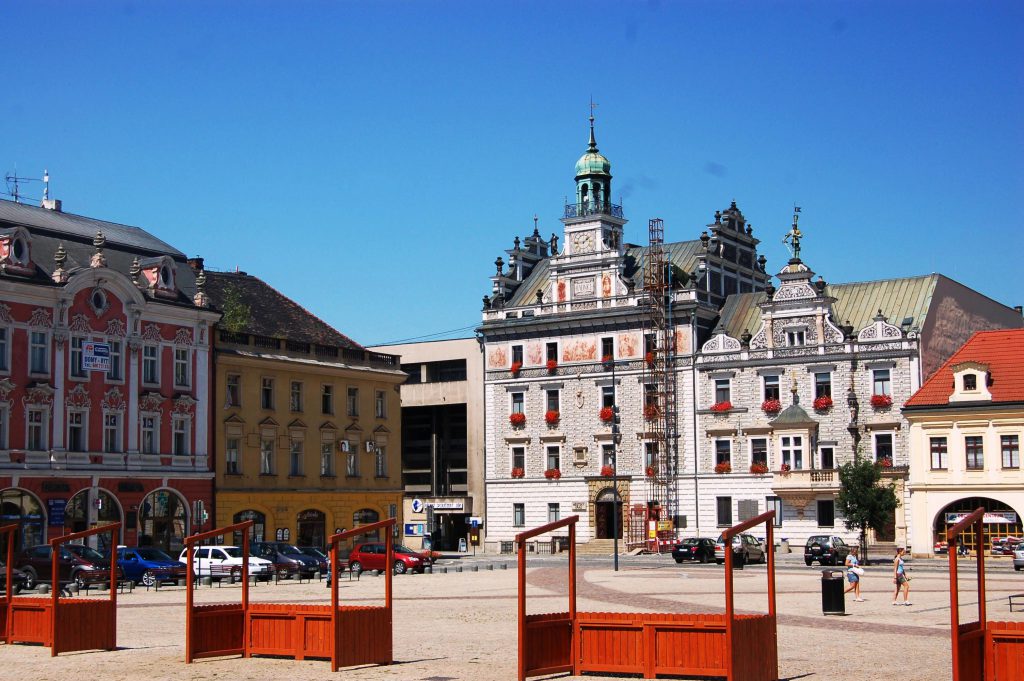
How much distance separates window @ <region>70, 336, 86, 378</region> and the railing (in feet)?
115

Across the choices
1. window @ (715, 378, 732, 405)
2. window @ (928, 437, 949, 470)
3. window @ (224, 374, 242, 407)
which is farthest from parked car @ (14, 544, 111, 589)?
window @ (715, 378, 732, 405)

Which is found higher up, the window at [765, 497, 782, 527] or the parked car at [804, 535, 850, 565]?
the window at [765, 497, 782, 527]

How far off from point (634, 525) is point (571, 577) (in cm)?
6029

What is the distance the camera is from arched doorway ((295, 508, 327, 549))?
69.0m

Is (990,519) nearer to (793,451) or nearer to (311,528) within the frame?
(793,451)

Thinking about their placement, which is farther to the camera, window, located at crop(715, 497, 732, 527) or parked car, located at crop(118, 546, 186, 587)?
window, located at crop(715, 497, 732, 527)

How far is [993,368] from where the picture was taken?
66875 millimetres

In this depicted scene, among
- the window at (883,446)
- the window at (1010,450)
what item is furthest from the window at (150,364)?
the window at (1010,450)

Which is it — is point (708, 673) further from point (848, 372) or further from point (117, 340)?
point (848, 372)

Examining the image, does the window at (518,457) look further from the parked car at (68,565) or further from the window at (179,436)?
the parked car at (68,565)

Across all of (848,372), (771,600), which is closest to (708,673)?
(771,600)

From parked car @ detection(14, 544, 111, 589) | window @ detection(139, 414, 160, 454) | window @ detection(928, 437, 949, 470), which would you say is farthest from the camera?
window @ detection(928, 437, 949, 470)

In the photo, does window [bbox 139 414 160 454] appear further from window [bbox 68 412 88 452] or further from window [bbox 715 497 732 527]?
window [bbox 715 497 732 527]

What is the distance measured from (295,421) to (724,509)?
25.2 metres
